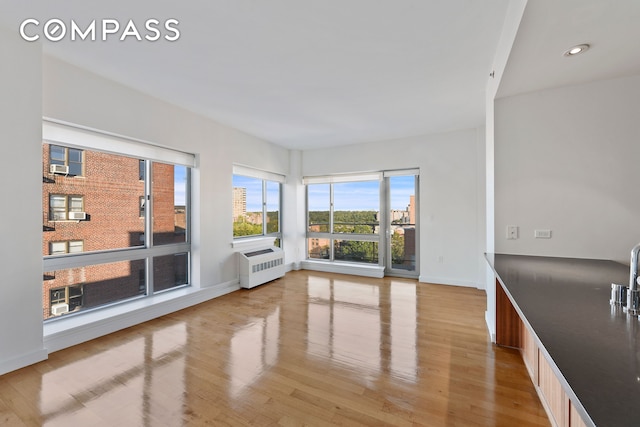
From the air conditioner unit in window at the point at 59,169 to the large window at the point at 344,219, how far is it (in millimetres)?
4201

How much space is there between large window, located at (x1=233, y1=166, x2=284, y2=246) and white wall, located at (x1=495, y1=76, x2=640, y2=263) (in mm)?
3946

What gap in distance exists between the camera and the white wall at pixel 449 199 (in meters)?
4.67

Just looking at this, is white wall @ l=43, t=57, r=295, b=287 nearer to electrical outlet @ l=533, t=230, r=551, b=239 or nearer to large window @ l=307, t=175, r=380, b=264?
large window @ l=307, t=175, r=380, b=264

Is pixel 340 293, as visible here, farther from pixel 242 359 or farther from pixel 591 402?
pixel 591 402

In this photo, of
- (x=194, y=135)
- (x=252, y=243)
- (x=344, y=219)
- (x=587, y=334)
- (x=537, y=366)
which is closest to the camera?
(x=587, y=334)

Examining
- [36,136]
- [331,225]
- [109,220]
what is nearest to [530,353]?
[331,225]

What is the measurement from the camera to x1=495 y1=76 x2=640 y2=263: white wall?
2.25 m

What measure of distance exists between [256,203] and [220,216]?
1.19 m

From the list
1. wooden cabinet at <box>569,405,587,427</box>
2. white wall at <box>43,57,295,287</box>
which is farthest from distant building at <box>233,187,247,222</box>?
wooden cabinet at <box>569,405,587,427</box>

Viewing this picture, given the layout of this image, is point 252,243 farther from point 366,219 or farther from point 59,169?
point 59,169

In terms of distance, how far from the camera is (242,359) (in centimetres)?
244

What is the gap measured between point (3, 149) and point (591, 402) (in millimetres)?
3654

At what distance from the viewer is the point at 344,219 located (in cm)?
603

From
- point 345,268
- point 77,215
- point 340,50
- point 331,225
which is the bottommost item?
point 345,268
